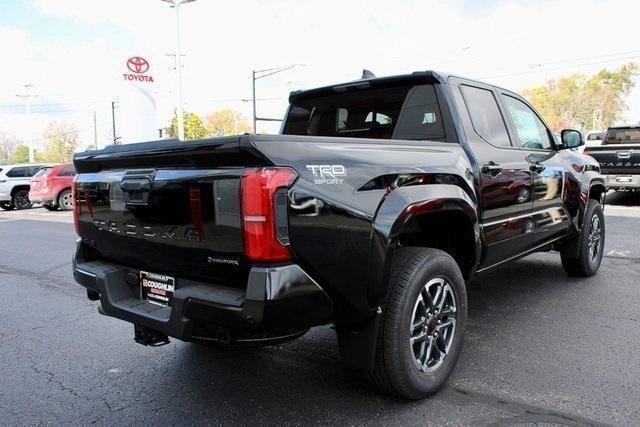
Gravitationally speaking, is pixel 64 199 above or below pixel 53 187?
below

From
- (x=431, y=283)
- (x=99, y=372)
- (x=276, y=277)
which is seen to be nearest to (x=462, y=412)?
(x=431, y=283)

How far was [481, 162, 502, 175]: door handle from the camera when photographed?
141 inches

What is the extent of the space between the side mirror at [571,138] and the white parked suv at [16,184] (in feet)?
63.9

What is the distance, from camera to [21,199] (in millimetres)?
19547

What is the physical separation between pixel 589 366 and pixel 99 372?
3259 mm

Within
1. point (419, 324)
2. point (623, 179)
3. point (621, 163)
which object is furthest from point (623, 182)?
point (419, 324)

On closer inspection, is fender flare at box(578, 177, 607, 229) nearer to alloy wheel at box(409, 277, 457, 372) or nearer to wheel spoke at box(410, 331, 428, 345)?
alloy wheel at box(409, 277, 457, 372)

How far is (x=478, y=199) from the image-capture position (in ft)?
11.4

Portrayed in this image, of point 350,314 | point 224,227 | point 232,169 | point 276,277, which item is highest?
point 232,169

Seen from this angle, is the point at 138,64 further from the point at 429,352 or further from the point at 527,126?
the point at 429,352

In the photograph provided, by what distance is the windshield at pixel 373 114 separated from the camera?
145 inches

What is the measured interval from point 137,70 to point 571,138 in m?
16.7

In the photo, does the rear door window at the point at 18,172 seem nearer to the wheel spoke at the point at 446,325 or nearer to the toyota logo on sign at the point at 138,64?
the toyota logo on sign at the point at 138,64

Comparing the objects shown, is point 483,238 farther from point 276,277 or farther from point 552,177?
point 276,277
